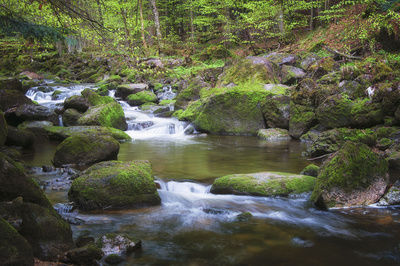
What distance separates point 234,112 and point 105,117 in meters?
5.18

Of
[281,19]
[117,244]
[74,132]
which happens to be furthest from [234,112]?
[281,19]

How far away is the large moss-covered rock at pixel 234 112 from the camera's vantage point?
13016 millimetres

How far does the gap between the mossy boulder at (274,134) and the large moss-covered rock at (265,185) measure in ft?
Answer: 17.9

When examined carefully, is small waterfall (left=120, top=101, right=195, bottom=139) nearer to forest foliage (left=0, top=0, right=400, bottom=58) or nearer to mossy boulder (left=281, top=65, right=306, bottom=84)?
forest foliage (left=0, top=0, right=400, bottom=58)

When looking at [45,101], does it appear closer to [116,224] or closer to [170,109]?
[170,109]

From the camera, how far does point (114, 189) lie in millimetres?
5625

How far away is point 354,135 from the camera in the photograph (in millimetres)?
9047

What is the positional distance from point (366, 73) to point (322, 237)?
29.7 ft

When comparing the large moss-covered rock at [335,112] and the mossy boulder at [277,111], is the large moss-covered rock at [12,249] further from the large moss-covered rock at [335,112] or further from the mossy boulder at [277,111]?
the mossy boulder at [277,111]

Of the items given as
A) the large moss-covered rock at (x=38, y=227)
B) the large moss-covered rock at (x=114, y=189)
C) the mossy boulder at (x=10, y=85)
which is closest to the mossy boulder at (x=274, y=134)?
the large moss-covered rock at (x=114, y=189)

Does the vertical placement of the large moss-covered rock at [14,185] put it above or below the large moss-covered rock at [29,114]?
below

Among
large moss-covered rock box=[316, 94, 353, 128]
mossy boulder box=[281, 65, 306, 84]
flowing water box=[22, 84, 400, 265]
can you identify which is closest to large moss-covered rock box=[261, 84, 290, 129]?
large moss-covered rock box=[316, 94, 353, 128]

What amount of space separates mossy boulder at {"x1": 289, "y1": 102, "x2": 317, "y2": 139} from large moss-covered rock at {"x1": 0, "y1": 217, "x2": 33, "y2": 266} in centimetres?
1000

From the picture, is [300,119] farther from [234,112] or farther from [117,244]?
[117,244]
